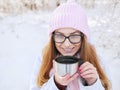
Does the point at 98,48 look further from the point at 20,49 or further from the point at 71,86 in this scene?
the point at 71,86

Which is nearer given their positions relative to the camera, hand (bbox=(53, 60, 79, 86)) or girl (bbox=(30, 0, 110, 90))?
hand (bbox=(53, 60, 79, 86))

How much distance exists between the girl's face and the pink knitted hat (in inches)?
0.9

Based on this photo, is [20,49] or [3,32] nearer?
[20,49]

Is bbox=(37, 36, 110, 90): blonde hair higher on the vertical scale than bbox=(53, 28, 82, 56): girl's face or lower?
lower

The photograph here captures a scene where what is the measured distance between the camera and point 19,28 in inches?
176

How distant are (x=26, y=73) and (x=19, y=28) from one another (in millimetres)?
1014

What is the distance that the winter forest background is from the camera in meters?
3.60

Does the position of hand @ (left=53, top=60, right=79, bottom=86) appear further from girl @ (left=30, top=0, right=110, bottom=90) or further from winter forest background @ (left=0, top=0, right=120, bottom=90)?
winter forest background @ (left=0, top=0, right=120, bottom=90)

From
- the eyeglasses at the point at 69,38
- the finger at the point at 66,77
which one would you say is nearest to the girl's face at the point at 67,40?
the eyeglasses at the point at 69,38

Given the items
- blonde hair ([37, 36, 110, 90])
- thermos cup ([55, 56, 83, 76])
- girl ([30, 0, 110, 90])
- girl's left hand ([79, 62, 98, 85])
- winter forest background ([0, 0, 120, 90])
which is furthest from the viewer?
winter forest background ([0, 0, 120, 90])

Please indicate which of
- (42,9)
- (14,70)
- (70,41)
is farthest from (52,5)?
(70,41)

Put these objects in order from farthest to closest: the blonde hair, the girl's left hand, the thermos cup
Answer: the blonde hair → the girl's left hand → the thermos cup

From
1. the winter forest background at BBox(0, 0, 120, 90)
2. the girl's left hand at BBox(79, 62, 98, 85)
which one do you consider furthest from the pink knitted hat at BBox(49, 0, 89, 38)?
the winter forest background at BBox(0, 0, 120, 90)

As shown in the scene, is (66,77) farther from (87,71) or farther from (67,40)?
(67,40)
